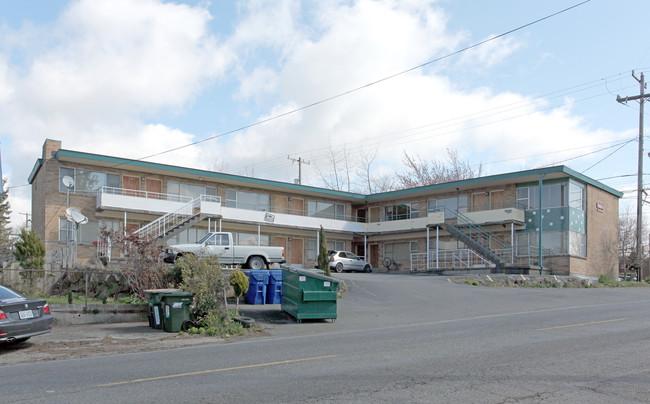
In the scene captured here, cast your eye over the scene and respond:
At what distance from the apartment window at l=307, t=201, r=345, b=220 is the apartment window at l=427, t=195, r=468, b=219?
6.66 meters

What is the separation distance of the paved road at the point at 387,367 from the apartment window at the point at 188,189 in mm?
21036

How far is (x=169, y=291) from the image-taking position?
14273 mm

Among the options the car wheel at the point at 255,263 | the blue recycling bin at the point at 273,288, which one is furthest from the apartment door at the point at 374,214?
the blue recycling bin at the point at 273,288

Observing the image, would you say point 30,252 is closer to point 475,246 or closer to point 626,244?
point 475,246

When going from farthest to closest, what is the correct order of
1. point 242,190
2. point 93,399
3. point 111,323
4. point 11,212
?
point 11,212 < point 242,190 < point 111,323 < point 93,399

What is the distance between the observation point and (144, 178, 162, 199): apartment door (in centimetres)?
3303

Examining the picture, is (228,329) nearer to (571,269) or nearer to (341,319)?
(341,319)

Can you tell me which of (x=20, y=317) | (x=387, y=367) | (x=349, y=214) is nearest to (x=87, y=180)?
(x=349, y=214)

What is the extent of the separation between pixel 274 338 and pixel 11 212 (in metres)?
62.5

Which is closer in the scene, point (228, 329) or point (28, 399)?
point (28, 399)

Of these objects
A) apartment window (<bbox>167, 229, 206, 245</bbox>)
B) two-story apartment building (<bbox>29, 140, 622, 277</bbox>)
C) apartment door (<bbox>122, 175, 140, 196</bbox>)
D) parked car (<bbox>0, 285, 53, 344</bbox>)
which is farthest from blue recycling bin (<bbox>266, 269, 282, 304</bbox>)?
apartment door (<bbox>122, 175, 140, 196</bbox>)

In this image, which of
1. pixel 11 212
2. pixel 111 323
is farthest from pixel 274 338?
pixel 11 212

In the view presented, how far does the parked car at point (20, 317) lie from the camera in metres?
10.8

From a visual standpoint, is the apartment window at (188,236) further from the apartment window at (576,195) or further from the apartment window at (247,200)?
the apartment window at (576,195)
